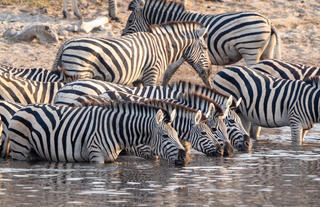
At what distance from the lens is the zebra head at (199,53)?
1747cm

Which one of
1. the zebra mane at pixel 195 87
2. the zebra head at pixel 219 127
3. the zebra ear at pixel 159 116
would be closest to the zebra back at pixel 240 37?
the zebra mane at pixel 195 87

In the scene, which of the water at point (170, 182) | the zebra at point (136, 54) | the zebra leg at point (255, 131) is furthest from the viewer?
the zebra at point (136, 54)

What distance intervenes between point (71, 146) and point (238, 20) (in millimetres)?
7328

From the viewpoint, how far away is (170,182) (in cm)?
1079

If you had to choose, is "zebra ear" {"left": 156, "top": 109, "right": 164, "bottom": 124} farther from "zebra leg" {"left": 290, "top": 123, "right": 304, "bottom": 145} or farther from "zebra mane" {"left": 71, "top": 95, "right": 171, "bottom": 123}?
"zebra leg" {"left": 290, "top": 123, "right": 304, "bottom": 145}

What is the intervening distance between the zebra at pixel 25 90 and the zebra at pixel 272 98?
277 cm

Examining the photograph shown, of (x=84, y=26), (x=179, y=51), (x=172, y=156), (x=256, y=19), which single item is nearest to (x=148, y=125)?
(x=172, y=156)

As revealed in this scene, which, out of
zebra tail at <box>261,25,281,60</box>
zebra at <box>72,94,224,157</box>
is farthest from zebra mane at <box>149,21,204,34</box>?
zebra at <box>72,94,224,157</box>

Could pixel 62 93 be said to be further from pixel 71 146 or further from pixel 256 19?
pixel 256 19

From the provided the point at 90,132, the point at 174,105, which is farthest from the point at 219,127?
the point at 90,132

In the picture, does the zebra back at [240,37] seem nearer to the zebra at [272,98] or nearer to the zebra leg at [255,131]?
the zebra leg at [255,131]

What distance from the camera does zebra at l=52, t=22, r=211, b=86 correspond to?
52.9ft

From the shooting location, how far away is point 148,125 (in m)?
11.9

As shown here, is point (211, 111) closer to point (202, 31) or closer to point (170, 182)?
point (170, 182)
